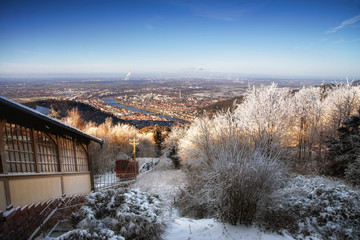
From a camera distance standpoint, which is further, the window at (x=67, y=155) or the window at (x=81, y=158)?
the window at (x=81, y=158)

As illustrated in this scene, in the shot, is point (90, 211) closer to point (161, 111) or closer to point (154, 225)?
point (154, 225)

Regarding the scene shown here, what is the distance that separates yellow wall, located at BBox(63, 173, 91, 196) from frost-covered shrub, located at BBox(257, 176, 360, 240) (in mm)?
7214

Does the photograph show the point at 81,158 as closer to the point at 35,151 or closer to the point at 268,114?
the point at 35,151

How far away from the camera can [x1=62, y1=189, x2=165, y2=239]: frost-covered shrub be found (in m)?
4.75

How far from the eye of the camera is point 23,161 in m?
5.95

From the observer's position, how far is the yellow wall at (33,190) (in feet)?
17.4

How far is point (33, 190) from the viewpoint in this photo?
6.01 metres

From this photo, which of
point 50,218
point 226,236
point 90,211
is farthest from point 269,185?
point 50,218

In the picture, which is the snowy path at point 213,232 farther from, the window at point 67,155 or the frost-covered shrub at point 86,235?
the window at point 67,155

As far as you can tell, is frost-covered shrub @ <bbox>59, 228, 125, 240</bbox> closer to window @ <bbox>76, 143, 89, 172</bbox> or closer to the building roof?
the building roof

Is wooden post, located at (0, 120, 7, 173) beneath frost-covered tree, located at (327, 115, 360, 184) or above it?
above

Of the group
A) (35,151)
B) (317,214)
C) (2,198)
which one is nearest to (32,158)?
(35,151)

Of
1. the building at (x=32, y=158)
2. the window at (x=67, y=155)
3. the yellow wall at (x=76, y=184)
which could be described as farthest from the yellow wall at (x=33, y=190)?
the window at (x=67, y=155)

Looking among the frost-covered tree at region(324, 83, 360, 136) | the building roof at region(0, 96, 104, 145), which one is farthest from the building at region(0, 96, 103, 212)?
the frost-covered tree at region(324, 83, 360, 136)
